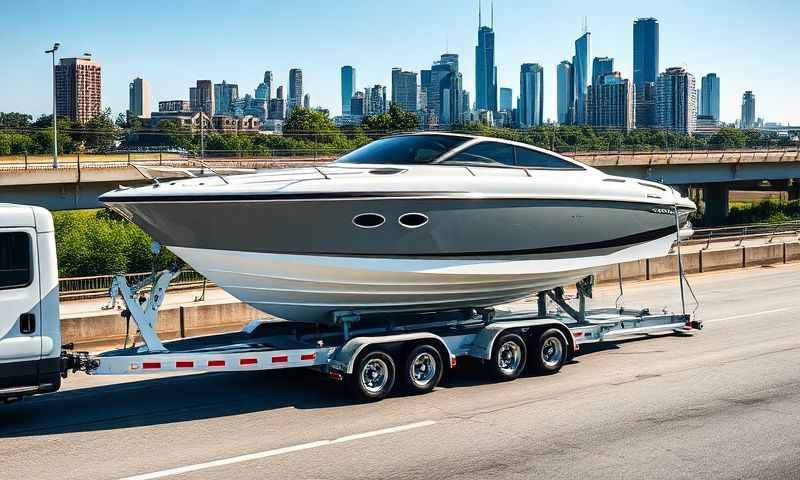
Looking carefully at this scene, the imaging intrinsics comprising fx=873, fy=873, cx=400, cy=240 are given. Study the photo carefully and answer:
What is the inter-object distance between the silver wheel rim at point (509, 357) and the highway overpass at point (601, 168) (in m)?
7.40

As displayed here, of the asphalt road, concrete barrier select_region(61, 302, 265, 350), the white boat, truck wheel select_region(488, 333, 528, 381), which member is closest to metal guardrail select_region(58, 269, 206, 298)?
concrete barrier select_region(61, 302, 265, 350)

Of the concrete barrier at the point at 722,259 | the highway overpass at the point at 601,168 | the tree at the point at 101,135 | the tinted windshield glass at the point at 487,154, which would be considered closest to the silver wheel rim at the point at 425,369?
the tinted windshield glass at the point at 487,154

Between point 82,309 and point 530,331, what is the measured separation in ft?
28.4

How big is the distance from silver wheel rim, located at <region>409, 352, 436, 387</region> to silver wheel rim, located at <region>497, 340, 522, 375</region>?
1.03m

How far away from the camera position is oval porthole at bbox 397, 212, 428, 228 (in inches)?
413

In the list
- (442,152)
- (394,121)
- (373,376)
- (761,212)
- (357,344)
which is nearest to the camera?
(357,344)

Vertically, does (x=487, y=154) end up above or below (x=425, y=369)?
above

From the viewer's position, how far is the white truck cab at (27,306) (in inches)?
338

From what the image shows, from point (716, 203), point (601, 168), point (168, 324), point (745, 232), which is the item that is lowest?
point (168, 324)

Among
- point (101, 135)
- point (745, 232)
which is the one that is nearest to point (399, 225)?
point (745, 232)

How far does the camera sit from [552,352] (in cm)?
1165

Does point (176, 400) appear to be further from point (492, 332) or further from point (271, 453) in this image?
point (492, 332)

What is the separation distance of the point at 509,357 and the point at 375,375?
204cm

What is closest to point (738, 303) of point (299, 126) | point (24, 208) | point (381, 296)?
point (381, 296)
